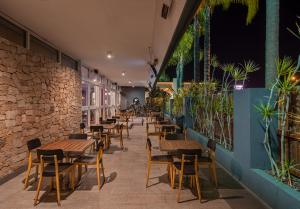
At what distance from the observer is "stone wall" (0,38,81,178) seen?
4.36 metres

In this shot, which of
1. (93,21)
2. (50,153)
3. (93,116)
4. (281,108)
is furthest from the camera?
(93,116)

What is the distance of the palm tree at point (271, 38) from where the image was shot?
174 inches

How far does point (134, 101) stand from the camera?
90.2 feet

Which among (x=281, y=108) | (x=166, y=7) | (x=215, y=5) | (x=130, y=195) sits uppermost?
(x=215, y=5)

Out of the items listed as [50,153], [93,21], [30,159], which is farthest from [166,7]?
[30,159]

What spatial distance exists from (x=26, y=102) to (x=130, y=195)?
3.01 meters

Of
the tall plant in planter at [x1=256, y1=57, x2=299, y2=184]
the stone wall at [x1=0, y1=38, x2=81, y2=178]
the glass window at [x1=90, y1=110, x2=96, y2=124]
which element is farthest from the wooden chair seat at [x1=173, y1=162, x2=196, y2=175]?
the glass window at [x1=90, y1=110, x2=96, y2=124]

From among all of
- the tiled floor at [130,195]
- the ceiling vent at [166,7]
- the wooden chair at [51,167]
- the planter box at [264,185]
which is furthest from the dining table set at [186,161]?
the ceiling vent at [166,7]

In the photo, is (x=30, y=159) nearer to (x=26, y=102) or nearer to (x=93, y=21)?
(x=26, y=102)

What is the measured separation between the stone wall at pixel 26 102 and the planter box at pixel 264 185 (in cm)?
359

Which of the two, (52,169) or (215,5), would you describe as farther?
(215,5)

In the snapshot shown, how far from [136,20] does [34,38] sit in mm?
2511

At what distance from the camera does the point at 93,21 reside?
16.0ft

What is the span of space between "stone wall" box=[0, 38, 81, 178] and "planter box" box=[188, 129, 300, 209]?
359cm
